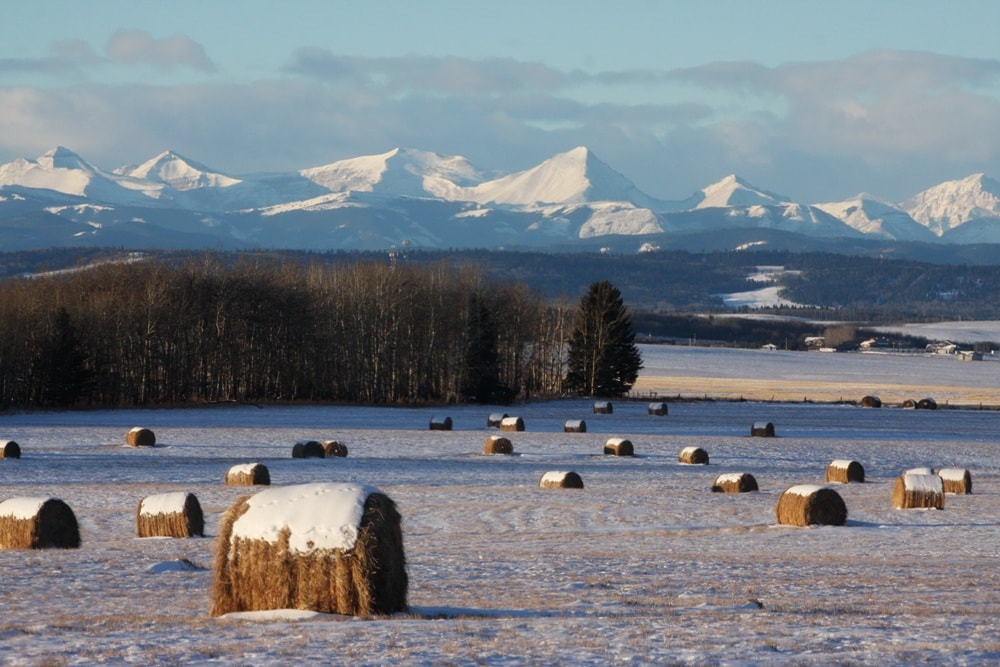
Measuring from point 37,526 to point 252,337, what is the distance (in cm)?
6419

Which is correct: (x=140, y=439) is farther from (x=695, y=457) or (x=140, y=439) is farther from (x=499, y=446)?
(x=695, y=457)

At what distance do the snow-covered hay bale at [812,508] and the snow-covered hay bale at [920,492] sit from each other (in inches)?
162

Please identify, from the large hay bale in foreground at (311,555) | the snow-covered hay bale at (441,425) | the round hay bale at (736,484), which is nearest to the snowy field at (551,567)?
the large hay bale in foreground at (311,555)

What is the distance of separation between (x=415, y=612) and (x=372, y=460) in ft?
91.7

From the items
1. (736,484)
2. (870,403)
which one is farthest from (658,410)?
(736,484)

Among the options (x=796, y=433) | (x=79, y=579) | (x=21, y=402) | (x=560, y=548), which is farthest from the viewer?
(x=21, y=402)

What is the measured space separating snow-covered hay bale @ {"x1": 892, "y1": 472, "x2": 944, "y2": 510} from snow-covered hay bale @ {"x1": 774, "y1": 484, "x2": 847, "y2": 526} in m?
4.12

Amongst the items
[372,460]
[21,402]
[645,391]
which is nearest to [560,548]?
[372,460]

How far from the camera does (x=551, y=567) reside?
19.1 m

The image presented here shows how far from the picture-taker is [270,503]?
13742 mm

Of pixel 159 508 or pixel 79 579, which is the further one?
pixel 159 508

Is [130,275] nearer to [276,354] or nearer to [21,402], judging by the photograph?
[276,354]

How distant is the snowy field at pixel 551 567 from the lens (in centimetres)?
1227

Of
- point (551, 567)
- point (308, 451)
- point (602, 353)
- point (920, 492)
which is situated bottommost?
point (551, 567)
